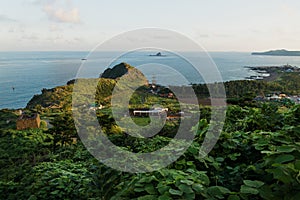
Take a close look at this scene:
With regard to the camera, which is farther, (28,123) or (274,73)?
(274,73)

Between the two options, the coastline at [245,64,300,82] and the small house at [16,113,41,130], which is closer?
the small house at [16,113,41,130]

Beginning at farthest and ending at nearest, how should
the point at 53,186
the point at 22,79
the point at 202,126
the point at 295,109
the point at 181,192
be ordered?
1. the point at 22,79
2. the point at 53,186
3. the point at 295,109
4. the point at 202,126
5. the point at 181,192

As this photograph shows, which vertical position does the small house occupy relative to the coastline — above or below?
below

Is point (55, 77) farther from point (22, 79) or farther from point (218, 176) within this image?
point (218, 176)

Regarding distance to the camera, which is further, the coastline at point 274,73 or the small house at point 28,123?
the coastline at point 274,73

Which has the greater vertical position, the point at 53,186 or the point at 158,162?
the point at 158,162

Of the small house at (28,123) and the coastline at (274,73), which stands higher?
the coastline at (274,73)

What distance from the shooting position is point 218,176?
39.6 inches

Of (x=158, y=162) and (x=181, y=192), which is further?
(x=158, y=162)

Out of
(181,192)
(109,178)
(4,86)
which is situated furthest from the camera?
(4,86)

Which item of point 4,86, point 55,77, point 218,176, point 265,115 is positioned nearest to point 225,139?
point 218,176

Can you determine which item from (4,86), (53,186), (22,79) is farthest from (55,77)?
(53,186)

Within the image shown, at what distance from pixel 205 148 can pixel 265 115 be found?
68 centimetres

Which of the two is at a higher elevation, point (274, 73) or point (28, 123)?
point (274, 73)
